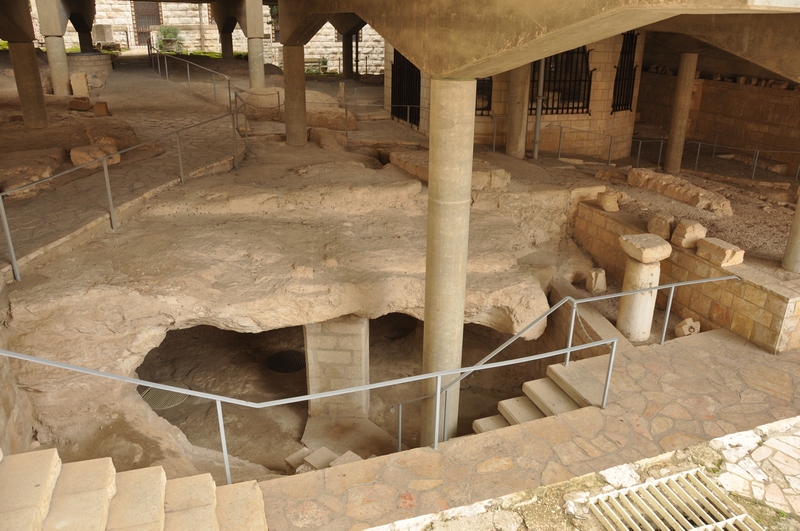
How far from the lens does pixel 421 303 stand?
8.37 metres

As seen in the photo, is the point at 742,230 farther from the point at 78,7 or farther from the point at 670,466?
the point at 78,7

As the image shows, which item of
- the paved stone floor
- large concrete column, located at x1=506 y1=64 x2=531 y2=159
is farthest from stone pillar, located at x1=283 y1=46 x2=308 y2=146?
the paved stone floor

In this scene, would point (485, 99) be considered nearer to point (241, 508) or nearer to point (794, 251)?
point (794, 251)

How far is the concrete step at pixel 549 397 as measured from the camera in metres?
6.58

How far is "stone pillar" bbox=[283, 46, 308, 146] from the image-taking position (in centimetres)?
1201

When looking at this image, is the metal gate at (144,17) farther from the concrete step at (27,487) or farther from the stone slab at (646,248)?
the concrete step at (27,487)

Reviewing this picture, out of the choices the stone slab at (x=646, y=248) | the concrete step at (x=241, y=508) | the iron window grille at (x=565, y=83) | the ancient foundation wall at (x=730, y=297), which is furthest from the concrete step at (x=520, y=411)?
the iron window grille at (x=565, y=83)

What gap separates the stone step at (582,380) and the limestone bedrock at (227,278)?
1438 mm

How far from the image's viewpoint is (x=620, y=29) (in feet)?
14.5

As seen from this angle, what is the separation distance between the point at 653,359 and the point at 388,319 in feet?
21.5

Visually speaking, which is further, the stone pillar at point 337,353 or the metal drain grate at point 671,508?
the stone pillar at point 337,353

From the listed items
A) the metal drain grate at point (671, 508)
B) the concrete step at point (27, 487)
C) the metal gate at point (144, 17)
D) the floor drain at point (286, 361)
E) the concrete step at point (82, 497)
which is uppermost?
the metal gate at point (144, 17)

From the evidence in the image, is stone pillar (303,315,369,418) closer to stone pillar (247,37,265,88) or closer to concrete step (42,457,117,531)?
concrete step (42,457,117,531)

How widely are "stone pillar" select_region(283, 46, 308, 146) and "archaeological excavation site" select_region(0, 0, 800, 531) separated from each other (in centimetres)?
4
